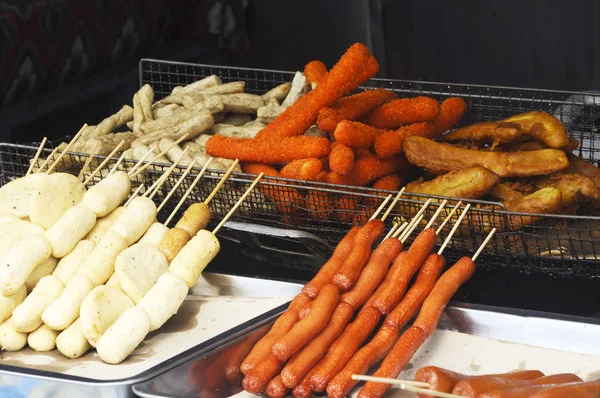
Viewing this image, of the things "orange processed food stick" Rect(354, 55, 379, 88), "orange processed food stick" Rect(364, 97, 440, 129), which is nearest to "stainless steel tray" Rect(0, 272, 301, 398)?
"orange processed food stick" Rect(364, 97, 440, 129)

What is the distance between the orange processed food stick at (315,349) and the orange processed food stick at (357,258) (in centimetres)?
8

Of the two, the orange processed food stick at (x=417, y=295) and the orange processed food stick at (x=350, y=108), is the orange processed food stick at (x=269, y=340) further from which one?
the orange processed food stick at (x=350, y=108)

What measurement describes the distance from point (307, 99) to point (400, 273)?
3.57 ft

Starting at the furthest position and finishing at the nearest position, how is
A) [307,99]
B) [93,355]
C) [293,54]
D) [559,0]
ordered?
[293,54], [559,0], [307,99], [93,355]

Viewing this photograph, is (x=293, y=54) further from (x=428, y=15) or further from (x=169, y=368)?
(x=169, y=368)

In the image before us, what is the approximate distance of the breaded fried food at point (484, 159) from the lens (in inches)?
109

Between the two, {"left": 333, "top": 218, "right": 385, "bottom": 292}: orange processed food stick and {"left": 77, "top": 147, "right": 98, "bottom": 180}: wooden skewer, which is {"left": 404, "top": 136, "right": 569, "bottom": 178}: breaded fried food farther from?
{"left": 77, "top": 147, "right": 98, "bottom": 180}: wooden skewer

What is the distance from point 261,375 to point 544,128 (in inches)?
60.9

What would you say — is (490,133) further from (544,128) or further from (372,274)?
(372,274)

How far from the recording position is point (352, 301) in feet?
7.00

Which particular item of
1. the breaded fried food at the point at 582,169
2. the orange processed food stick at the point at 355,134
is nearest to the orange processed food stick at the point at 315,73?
the orange processed food stick at the point at 355,134

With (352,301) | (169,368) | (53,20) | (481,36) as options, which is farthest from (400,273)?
(481,36)

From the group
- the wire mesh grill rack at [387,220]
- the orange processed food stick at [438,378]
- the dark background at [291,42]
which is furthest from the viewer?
the dark background at [291,42]

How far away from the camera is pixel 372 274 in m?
2.21
